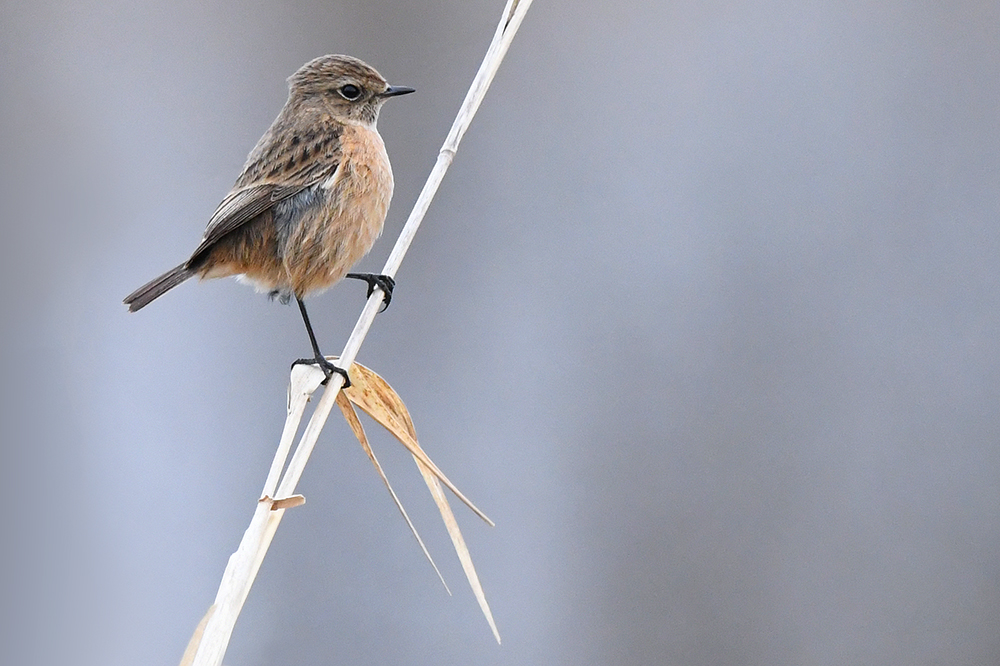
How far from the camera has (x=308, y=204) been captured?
240 centimetres

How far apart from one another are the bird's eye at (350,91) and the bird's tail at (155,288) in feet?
1.90

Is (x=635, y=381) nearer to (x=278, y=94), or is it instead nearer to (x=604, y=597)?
(x=604, y=597)

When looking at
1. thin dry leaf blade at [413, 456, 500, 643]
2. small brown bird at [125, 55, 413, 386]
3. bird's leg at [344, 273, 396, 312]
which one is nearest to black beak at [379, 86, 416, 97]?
small brown bird at [125, 55, 413, 386]

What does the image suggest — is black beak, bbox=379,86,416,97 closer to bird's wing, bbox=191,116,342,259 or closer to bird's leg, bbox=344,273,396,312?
bird's wing, bbox=191,116,342,259

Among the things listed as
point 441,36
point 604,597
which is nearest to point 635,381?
point 604,597

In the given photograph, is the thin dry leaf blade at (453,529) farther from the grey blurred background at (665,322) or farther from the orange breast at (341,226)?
the grey blurred background at (665,322)

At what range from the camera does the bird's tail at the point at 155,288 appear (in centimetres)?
207

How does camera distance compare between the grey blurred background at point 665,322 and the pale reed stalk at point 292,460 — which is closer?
the pale reed stalk at point 292,460

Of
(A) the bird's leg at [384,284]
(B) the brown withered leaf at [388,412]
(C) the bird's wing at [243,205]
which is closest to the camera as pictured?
(B) the brown withered leaf at [388,412]

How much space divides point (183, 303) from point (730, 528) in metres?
2.57

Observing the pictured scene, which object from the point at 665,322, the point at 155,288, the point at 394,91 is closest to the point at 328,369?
the point at 155,288

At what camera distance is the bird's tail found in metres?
2.07

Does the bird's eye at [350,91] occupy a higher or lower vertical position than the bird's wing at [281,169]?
higher

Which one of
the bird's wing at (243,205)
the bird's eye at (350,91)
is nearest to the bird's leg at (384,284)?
the bird's wing at (243,205)
